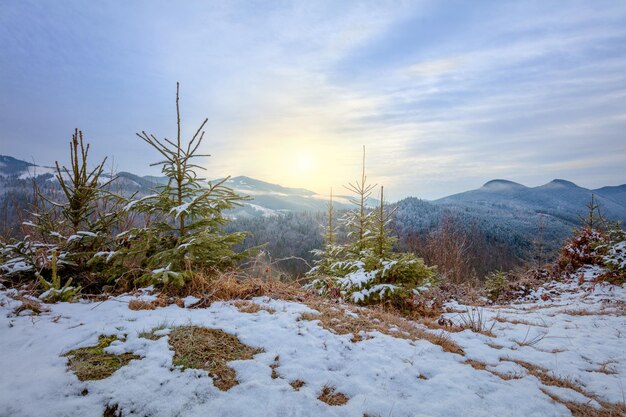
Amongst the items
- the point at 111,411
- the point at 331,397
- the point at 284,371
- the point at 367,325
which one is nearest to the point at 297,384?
the point at 284,371

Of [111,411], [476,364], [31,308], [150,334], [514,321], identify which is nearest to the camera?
[111,411]

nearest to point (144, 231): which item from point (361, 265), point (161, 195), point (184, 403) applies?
point (161, 195)

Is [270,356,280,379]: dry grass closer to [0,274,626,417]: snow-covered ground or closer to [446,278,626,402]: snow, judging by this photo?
[0,274,626,417]: snow-covered ground

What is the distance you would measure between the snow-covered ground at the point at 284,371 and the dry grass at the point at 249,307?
0.31 ft

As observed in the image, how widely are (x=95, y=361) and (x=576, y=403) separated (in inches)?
175

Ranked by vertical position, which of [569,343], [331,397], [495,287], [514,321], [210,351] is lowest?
[495,287]

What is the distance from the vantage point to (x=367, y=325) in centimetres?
437

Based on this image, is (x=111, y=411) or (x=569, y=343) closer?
(x=111, y=411)

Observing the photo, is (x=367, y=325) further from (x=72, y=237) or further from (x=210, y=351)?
(x=72, y=237)

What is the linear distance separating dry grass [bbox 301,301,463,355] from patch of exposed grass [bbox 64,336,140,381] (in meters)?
2.29

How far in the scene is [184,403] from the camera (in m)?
2.19

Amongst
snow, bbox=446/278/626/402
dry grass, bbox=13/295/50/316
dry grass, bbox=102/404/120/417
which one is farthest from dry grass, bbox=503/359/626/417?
dry grass, bbox=13/295/50/316

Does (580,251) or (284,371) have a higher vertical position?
(284,371)

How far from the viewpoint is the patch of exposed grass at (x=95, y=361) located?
2.41 metres
